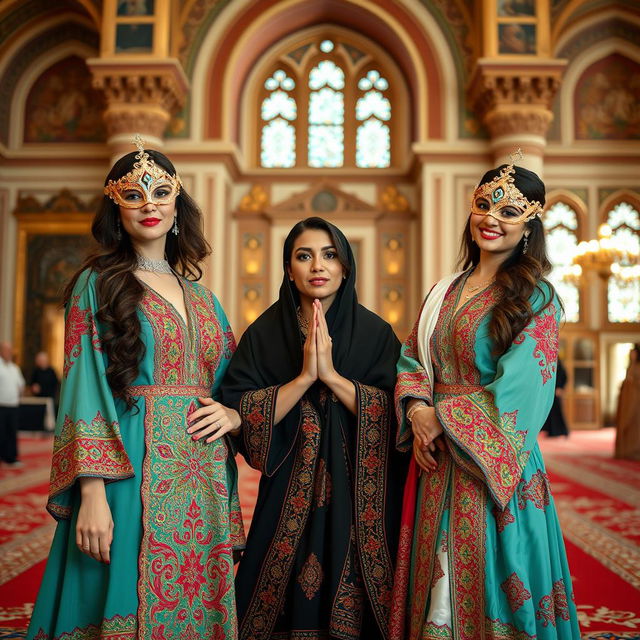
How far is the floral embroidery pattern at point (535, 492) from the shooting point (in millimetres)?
2527

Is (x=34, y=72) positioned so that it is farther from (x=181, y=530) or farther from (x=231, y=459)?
→ (x=181, y=530)

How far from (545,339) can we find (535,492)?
0.53 meters

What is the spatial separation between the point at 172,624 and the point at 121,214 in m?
1.43

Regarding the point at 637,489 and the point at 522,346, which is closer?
the point at 522,346

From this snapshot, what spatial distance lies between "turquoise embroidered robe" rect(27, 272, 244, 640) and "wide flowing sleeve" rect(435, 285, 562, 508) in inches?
33.5

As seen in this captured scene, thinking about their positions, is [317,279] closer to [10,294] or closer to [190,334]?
[190,334]

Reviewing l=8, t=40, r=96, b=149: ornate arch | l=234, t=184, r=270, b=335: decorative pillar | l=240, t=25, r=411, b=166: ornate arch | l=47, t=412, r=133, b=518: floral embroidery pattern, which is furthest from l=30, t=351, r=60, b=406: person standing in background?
l=47, t=412, r=133, b=518: floral embroidery pattern

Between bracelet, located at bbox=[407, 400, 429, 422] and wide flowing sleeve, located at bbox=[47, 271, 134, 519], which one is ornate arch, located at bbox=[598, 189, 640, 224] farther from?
wide flowing sleeve, located at bbox=[47, 271, 134, 519]

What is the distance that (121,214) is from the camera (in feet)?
8.79

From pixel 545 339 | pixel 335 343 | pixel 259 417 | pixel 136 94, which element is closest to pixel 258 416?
pixel 259 417

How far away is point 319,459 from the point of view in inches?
112

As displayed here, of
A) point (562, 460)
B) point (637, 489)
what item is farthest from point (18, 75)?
point (637, 489)

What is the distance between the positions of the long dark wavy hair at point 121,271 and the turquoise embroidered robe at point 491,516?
980 millimetres

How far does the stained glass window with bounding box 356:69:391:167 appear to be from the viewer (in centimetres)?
1493
